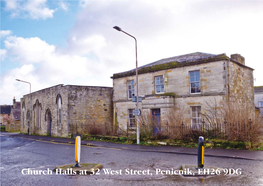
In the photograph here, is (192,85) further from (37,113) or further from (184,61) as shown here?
(37,113)

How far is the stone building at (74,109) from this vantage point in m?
24.3

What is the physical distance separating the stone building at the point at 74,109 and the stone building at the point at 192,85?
4352mm

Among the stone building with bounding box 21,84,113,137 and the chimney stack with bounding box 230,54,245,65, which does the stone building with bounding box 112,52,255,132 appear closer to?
the chimney stack with bounding box 230,54,245,65

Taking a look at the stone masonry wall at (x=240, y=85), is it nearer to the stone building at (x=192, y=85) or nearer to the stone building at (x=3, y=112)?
the stone building at (x=192, y=85)

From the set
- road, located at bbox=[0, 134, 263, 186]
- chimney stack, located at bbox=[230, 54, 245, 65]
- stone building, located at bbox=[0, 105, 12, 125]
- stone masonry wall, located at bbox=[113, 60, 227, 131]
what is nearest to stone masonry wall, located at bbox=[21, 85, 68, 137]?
stone masonry wall, located at bbox=[113, 60, 227, 131]

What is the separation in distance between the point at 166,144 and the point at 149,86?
7782mm

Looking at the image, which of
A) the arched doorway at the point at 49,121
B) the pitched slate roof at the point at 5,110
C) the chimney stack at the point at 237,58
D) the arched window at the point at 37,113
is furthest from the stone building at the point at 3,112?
the chimney stack at the point at 237,58

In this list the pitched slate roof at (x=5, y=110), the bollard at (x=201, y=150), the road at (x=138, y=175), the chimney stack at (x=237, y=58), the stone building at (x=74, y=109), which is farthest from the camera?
the pitched slate roof at (x=5, y=110)

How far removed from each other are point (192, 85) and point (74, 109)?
12.0 metres

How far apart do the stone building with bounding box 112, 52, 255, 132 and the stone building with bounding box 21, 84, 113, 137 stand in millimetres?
4352

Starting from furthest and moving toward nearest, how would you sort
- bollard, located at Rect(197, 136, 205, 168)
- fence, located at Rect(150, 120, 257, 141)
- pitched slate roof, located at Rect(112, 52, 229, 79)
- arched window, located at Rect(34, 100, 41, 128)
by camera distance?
arched window, located at Rect(34, 100, 41, 128) < pitched slate roof, located at Rect(112, 52, 229, 79) < fence, located at Rect(150, 120, 257, 141) < bollard, located at Rect(197, 136, 205, 168)

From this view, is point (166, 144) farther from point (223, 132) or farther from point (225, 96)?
point (225, 96)

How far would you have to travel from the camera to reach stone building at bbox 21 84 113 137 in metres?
24.3

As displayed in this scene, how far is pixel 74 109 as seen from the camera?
965 inches
